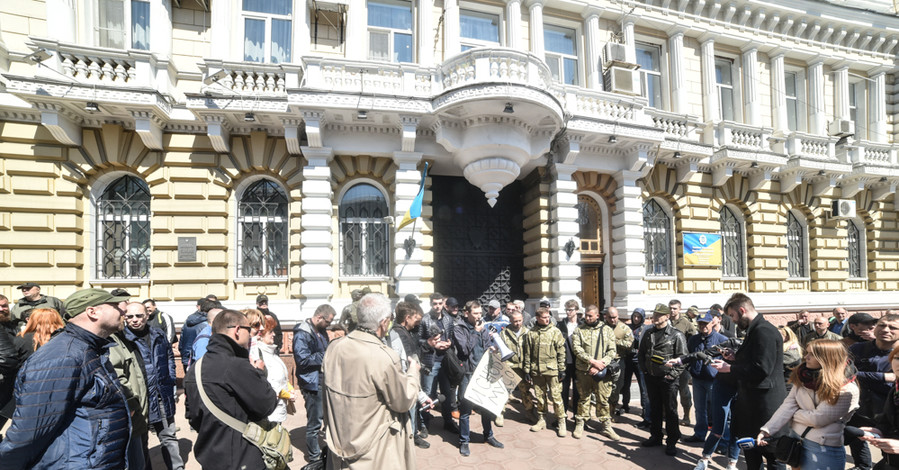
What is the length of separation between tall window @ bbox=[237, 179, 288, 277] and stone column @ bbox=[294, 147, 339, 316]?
97 cm

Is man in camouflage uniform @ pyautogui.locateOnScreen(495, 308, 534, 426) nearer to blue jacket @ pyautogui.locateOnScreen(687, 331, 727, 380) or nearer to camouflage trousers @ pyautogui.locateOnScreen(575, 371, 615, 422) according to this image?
camouflage trousers @ pyautogui.locateOnScreen(575, 371, 615, 422)

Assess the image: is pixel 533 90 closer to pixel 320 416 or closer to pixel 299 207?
pixel 299 207

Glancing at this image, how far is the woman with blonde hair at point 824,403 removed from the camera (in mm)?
3064

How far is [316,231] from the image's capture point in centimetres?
899

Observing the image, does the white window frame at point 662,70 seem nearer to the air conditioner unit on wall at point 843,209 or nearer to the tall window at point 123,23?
the air conditioner unit on wall at point 843,209

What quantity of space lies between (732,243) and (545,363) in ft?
33.1

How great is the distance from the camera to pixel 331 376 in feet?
9.02

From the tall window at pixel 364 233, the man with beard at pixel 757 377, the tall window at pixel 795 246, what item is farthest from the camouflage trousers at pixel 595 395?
the tall window at pixel 795 246

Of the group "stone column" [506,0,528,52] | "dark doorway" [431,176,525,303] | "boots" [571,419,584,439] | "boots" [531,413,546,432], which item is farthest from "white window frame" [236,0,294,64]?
"boots" [571,419,584,439]

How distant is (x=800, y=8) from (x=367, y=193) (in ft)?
49.4

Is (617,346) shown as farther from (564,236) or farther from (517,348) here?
(564,236)

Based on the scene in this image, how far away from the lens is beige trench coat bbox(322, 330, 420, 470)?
104 inches

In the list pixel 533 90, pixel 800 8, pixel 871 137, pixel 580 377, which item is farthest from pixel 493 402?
pixel 871 137

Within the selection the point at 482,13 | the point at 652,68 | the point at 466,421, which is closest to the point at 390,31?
the point at 482,13
